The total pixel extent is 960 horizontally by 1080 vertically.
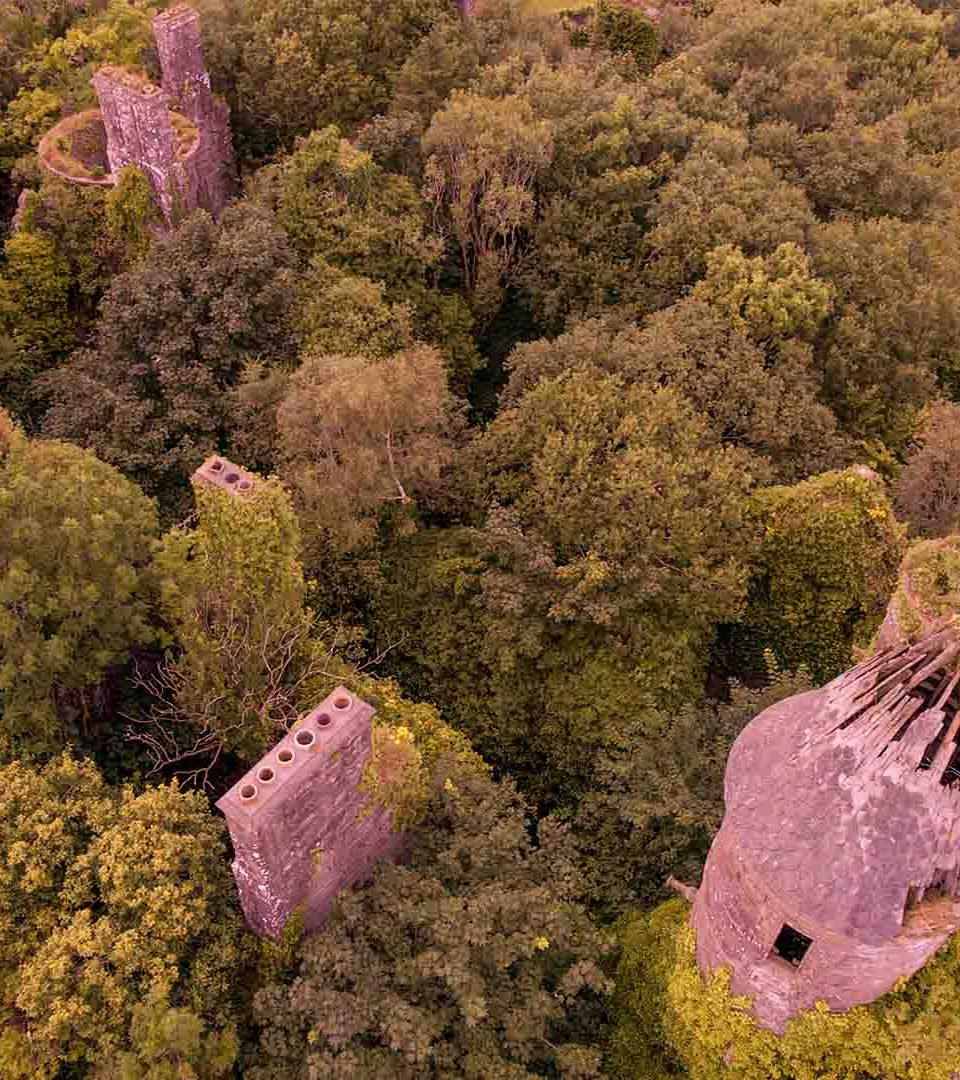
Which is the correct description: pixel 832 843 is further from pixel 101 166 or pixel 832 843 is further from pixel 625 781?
pixel 101 166

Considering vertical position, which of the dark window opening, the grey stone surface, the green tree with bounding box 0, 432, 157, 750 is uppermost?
the grey stone surface

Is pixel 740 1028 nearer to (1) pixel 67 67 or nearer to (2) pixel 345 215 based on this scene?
(2) pixel 345 215

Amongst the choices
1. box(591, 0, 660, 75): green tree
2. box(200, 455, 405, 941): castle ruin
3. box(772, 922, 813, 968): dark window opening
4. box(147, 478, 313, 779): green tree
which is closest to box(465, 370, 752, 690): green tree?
box(147, 478, 313, 779): green tree

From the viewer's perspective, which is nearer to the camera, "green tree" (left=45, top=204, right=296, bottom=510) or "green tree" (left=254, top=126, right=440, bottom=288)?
"green tree" (left=45, top=204, right=296, bottom=510)

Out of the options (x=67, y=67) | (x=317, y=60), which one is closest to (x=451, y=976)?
(x=317, y=60)

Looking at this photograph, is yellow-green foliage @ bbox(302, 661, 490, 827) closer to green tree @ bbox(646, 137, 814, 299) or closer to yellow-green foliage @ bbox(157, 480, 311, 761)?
yellow-green foliage @ bbox(157, 480, 311, 761)

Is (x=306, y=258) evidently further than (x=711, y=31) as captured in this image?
No

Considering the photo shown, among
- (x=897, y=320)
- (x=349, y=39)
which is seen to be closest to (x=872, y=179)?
(x=897, y=320)
